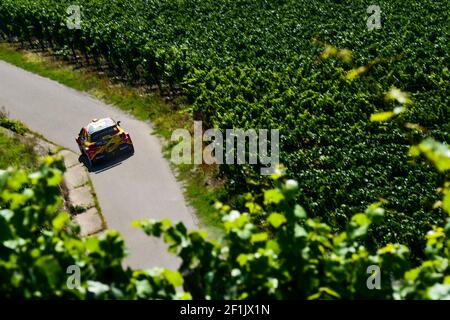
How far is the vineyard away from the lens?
77.5ft

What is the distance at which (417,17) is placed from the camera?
1559 inches

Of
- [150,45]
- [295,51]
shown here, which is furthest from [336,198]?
[150,45]

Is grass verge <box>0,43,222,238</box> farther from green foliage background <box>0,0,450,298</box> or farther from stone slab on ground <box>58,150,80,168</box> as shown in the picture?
stone slab on ground <box>58,150,80,168</box>

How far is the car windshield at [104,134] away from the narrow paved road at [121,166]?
1.43 metres

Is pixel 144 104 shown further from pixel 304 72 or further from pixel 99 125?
pixel 304 72

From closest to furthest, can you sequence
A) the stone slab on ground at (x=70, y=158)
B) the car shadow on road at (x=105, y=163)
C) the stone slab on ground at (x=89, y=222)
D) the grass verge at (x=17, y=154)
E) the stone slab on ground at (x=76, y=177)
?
the stone slab on ground at (x=89, y=222)
the stone slab on ground at (x=76, y=177)
the grass verge at (x=17, y=154)
the car shadow on road at (x=105, y=163)
the stone slab on ground at (x=70, y=158)

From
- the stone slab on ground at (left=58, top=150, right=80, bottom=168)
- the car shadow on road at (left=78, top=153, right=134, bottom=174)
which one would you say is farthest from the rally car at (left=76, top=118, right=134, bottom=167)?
the stone slab on ground at (left=58, top=150, right=80, bottom=168)

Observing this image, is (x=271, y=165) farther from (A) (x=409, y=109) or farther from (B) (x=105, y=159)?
(B) (x=105, y=159)

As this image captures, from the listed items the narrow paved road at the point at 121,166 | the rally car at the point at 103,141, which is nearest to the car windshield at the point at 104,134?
the rally car at the point at 103,141

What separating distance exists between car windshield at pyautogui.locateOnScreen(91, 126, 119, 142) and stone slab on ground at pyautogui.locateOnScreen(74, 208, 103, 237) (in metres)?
4.49

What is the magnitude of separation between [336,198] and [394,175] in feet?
8.10

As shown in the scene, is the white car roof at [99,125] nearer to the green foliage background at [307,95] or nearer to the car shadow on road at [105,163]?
the car shadow on road at [105,163]

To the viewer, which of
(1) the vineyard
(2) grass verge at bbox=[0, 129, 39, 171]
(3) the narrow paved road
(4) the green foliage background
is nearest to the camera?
(4) the green foliage background

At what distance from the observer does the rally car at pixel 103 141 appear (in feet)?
101
